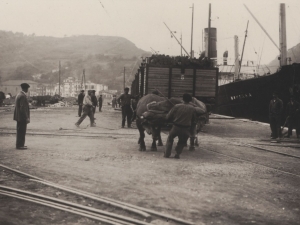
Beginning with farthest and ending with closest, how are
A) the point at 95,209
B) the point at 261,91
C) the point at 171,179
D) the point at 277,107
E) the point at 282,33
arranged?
the point at 261,91 → the point at 282,33 → the point at 277,107 → the point at 171,179 → the point at 95,209

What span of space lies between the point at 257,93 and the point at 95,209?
24.0 meters

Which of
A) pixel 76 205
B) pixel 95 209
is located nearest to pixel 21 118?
pixel 76 205

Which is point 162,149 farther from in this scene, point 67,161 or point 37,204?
point 37,204

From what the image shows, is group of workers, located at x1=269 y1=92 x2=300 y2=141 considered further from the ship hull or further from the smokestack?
the smokestack

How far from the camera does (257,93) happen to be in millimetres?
27281

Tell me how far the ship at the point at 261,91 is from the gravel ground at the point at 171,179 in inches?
369

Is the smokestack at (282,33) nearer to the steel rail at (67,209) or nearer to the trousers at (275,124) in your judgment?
the trousers at (275,124)

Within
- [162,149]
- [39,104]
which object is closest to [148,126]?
[162,149]

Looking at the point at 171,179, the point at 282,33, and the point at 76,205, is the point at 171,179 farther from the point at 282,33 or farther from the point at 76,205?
the point at 282,33

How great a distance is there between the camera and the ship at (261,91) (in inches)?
893

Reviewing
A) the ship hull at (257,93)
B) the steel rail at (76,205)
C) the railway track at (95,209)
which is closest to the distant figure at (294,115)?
the ship hull at (257,93)

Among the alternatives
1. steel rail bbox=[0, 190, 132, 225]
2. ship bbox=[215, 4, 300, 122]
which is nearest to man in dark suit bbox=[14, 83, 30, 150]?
steel rail bbox=[0, 190, 132, 225]

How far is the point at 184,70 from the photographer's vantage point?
705 inches

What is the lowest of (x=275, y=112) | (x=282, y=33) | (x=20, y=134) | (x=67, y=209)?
(x=67, y=209)
